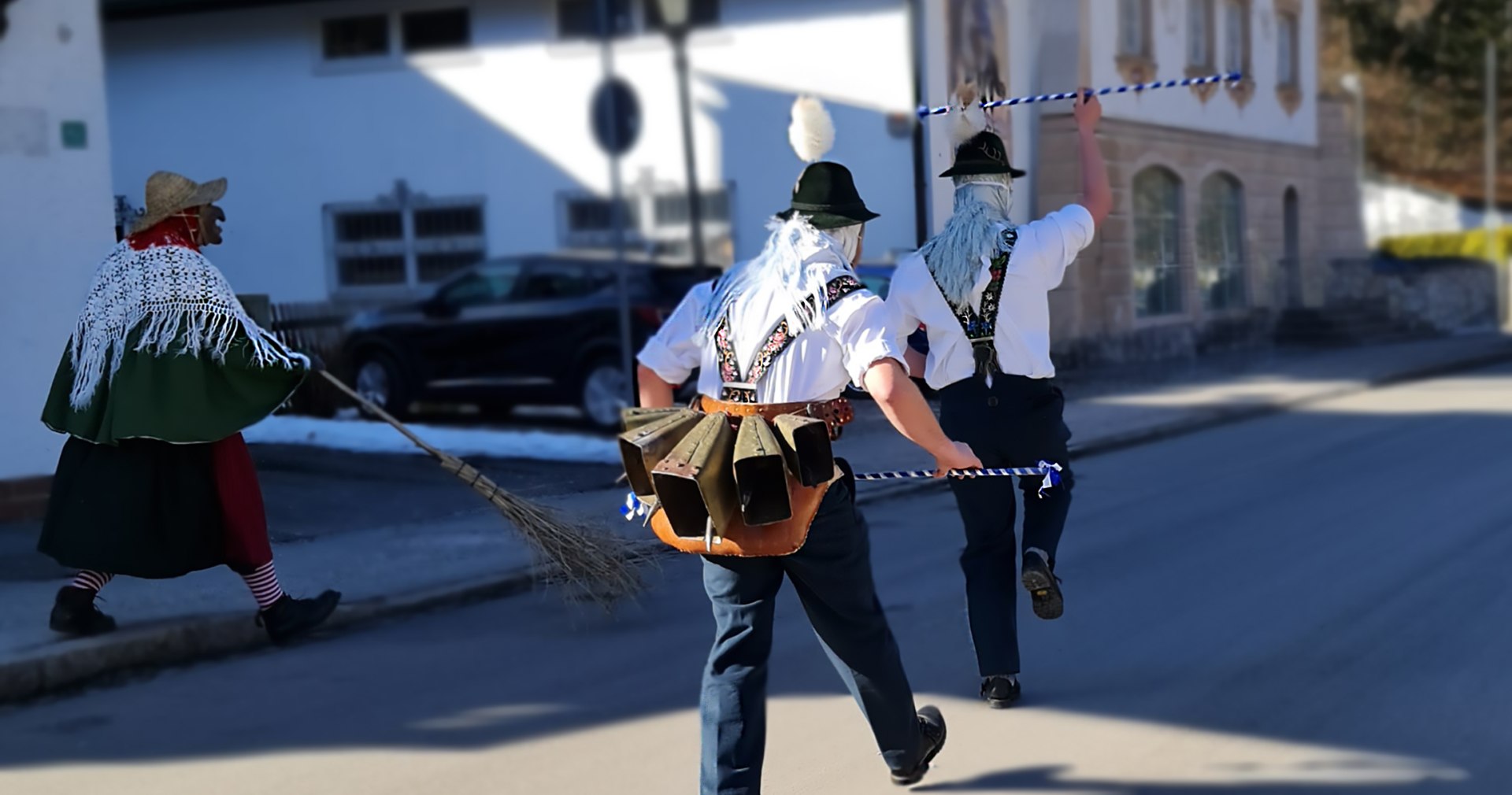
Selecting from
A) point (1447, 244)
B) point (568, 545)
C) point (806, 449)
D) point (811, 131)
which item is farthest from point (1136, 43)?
point (1447, 244)

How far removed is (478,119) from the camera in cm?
1429

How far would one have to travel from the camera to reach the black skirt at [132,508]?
6.06m

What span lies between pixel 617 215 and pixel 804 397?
9.82 metres

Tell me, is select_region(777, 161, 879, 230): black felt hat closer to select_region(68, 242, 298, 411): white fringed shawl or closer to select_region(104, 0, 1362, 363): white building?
select_region(68, 242, 298, 411): white fringed shawl

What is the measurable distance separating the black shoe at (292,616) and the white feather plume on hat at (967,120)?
10.2 ft

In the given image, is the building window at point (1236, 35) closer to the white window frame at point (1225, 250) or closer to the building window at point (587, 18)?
the white window frame at point (1225, 250)

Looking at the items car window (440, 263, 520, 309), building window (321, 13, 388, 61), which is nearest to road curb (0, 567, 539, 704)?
car window (440, 263, 520, 309)

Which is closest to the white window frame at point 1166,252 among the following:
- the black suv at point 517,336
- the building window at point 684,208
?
the building window at point 684,208

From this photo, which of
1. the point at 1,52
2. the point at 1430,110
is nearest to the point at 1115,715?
the point at 1,52

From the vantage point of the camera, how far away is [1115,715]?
17.5 feet

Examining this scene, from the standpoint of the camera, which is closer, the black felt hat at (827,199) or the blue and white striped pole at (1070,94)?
the black felt hat at (827,199)

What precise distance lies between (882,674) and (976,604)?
1239 millimetres

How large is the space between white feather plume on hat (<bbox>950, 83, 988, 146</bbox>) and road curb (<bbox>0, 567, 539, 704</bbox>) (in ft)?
8.69

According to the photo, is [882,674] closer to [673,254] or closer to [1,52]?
[1,52]
